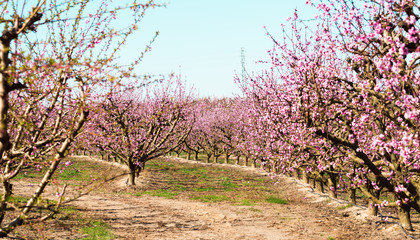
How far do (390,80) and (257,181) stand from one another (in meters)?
20.0

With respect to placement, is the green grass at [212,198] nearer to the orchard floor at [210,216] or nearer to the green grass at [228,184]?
A: the orchard floor at [210,216]

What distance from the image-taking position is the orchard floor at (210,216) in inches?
429

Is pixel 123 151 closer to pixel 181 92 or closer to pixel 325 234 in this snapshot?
pixel 181 92

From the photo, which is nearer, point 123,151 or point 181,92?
point 123,151

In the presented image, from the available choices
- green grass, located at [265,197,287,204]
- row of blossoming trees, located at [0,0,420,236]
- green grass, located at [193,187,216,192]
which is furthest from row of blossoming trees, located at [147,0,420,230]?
green grass, located at [193,187,216,192]

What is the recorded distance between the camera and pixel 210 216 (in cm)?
1365

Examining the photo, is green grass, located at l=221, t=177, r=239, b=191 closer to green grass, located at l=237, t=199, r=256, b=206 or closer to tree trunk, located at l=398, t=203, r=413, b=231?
green grass, located at l=237, t=199, r=256, b=206

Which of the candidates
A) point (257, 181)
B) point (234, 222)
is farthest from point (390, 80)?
point (257, 181)

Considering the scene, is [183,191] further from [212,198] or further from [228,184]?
[228,184]

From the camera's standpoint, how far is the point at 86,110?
5285 mm

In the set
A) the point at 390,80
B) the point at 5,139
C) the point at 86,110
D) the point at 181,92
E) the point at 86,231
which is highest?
the point at 181,92

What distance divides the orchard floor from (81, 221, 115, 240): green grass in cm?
14

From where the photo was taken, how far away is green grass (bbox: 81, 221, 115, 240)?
10.2 metres

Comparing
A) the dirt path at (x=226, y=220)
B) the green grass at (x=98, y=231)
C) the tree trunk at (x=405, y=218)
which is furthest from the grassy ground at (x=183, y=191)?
the tree trunk at (x=405, y=218)
